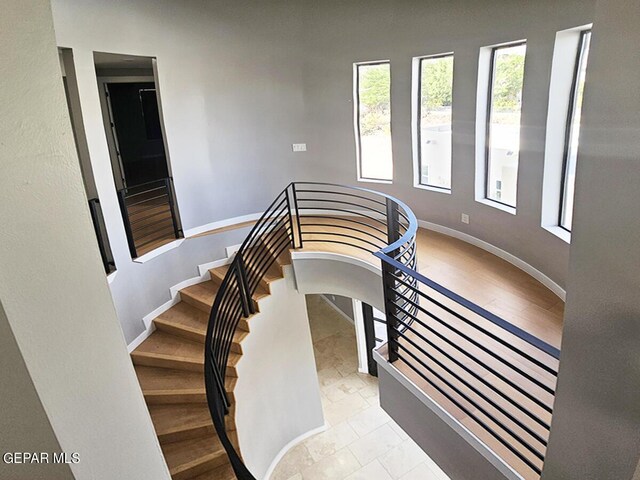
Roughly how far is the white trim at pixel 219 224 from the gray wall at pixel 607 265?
5.10 meters

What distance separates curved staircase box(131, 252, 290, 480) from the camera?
3.51 meters

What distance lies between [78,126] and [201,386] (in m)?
2.87

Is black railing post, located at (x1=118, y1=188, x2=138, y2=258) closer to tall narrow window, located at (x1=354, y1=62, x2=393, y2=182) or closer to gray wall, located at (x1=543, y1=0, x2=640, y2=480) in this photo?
tall narrow window, located at (x1=354, y1=62, x2=393, y2=182)

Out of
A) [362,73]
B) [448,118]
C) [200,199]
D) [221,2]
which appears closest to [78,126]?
[200,199]

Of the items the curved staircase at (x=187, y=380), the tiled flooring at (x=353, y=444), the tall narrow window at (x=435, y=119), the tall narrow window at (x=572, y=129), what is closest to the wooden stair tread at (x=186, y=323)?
the curved staircase at (x=187, y=380)

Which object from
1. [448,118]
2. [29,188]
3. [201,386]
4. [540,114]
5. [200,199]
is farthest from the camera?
[200,199]

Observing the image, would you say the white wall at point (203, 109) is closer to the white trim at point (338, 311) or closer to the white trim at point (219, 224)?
the white trim at point (219, 224)

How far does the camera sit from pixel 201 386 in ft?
13.5

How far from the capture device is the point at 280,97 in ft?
19.9

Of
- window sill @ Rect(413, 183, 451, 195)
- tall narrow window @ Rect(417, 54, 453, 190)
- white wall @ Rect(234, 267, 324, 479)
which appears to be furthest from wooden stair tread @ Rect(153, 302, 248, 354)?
tall narrow window @ Rect(417, 54, 453, 190)

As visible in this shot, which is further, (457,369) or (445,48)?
(445,48)

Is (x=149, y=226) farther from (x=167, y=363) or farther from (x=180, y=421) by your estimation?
(x=180, y=421)

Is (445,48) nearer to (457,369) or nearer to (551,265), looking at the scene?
(551,265)

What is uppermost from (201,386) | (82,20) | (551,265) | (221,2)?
(221,2)
